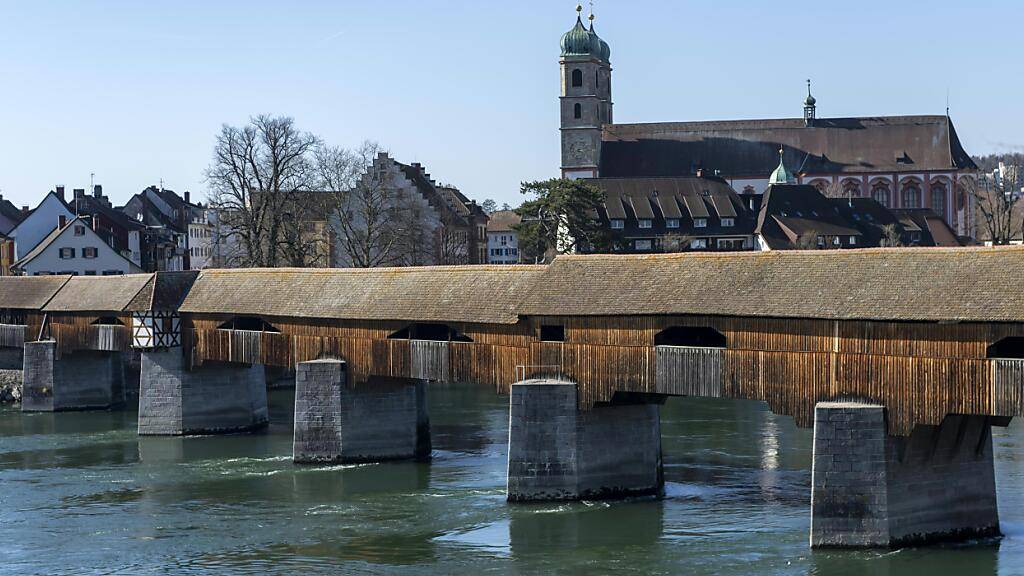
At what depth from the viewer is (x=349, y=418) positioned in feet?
125

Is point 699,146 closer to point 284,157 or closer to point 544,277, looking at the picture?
point 284,157

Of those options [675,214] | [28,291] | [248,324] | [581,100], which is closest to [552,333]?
[248,324]

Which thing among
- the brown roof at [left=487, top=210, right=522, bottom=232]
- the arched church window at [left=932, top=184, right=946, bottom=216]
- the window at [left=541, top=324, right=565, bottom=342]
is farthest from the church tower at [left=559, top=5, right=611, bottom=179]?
the window at [left=541, top=324, right=565, bottom=342]

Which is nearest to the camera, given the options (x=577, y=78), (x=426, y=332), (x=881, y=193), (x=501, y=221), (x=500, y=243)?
(x=426, y=332)

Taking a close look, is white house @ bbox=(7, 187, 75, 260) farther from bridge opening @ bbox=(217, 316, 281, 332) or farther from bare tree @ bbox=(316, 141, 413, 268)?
bridge opening @ bbox=(217, 316, 281, 332)

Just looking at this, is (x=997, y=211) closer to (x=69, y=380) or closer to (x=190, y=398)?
(x=69, y=380)

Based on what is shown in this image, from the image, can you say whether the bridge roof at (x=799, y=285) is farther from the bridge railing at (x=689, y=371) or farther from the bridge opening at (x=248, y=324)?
the bridge opening at (x=248, y=324)

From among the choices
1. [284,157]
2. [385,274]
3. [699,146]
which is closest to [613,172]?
[699,146]

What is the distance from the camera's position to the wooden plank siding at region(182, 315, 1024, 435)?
84.3 ft

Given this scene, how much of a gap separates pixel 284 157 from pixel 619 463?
4061 cm

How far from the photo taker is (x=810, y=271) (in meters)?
28.6

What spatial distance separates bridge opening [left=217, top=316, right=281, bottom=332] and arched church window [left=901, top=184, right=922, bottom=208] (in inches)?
3243

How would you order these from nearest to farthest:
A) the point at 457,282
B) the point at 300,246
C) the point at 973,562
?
the point at 973,562 < the point at 457,282 < the point at 300,246

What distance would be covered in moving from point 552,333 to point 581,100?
87020 millimetres
